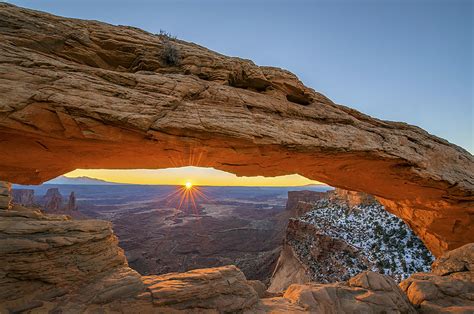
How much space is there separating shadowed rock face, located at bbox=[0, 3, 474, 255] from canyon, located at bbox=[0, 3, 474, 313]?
0.17 ft

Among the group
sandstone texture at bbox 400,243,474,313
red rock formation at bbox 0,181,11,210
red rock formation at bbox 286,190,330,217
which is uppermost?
red rock formation at bbox 0,181,11,210

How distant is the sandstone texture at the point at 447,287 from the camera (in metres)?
7.96

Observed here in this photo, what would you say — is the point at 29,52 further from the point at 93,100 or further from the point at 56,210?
the point at 56,210

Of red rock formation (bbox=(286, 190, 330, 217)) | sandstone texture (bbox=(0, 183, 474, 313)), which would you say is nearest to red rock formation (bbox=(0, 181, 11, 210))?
sandstone texture (bbox=(0, 183, 474, 313))

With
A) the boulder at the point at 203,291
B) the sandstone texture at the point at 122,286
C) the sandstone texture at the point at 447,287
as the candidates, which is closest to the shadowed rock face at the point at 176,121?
the sandstone texture at the point at 122,286

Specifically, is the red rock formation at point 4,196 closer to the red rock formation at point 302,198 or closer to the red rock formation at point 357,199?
the red rock formation at point 357,199

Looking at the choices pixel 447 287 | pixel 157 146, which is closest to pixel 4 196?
pixel 157 146

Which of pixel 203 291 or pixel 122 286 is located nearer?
pixel 122 286

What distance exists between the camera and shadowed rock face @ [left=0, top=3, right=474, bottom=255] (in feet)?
21.3

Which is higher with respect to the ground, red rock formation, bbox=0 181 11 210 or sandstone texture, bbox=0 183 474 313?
red rock formation, bbox=0 181 11 210

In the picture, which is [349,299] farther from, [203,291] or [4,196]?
[4,196]

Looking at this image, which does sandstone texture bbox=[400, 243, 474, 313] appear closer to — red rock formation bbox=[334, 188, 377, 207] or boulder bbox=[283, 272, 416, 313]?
boulder bbox=[283, 272, 416, 313]

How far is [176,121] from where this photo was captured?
281 inches

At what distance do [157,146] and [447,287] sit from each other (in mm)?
12108
